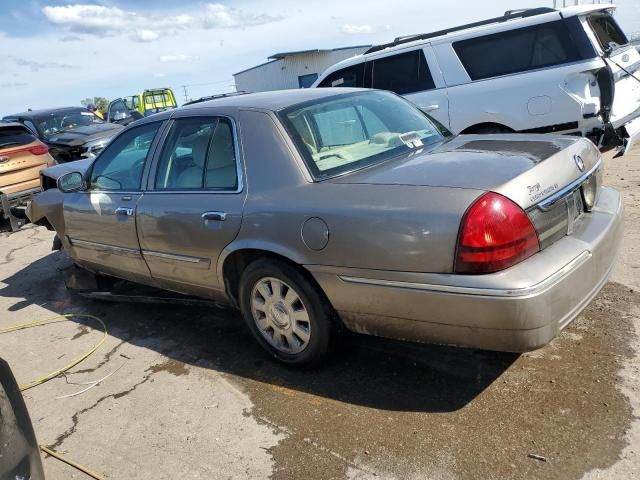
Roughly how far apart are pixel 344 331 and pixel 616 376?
4.74ft

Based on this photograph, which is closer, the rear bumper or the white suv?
the rear bumper

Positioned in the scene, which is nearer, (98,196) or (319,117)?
(319,117)

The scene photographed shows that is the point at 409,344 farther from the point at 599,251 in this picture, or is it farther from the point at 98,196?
the point at 98,196

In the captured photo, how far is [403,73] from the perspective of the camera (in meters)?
7.26

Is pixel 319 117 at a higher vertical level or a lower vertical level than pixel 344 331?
higher

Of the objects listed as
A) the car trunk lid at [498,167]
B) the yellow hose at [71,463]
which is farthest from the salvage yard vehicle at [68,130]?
the car trunk lid at [498,167]

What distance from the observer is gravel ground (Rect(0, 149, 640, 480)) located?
8.27 ft

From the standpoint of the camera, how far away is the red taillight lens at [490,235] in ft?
7.98

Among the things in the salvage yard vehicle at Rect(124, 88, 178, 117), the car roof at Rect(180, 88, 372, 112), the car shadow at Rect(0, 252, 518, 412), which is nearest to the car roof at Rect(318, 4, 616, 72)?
the car roof at Rect(180, 88, 372, 112)

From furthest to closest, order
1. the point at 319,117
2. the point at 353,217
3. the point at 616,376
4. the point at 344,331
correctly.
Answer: the point at 319,117 → the point at 344,331 → the point at 616,376 → the point at 353,217

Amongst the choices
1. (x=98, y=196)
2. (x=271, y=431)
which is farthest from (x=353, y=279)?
(x=98, y=196)

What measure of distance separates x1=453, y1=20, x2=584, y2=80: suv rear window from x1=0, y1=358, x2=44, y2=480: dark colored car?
19.7 feet

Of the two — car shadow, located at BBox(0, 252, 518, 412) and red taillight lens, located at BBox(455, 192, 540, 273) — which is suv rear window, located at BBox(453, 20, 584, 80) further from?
red taillight lens, located at BBox(455, 192, 540, 273)

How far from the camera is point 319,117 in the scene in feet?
11.4
